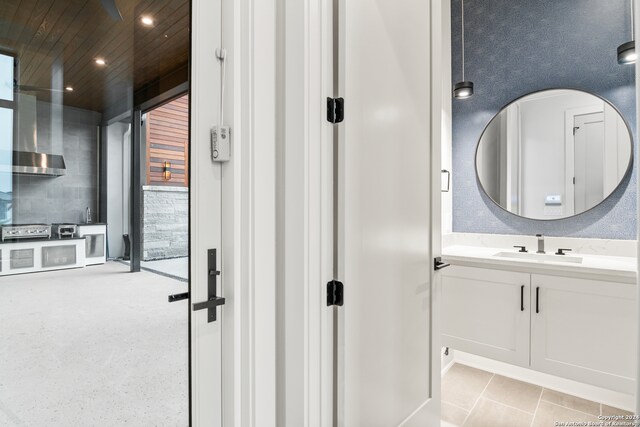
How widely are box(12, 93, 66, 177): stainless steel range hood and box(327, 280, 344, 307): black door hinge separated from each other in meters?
0.80

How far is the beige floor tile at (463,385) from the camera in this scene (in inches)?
87.4

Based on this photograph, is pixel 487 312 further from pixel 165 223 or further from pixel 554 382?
pixel 165 223

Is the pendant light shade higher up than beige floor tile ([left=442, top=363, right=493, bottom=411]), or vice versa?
the pendant light shade

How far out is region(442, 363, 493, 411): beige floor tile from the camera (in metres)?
2.22

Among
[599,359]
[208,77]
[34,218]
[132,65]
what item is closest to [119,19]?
[132,65]

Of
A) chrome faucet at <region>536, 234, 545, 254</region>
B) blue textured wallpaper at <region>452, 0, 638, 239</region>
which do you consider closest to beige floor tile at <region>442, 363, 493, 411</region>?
chrome faucet at <region>536, 234, 545, 254</region>

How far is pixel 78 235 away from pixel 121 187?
161mm

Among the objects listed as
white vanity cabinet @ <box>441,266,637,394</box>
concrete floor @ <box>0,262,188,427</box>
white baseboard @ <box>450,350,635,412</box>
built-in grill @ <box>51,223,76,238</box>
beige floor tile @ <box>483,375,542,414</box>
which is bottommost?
beige floor tile @ <box>483,375,542,414</box>

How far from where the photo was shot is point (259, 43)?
1.04m

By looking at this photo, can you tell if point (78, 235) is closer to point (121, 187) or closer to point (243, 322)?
point (121, 187)

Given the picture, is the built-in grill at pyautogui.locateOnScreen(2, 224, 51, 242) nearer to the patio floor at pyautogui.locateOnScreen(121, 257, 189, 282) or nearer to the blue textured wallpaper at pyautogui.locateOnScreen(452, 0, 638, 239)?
the patio floor at pyautogui.locateOnScreen(121, 257, 189, 282)

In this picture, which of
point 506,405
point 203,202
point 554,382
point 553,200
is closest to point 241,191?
point 203,202

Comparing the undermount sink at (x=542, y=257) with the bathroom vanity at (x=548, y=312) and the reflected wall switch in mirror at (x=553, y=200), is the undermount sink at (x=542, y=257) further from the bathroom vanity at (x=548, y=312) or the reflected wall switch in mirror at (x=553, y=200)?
the reflected wall switch in mirror at (x=553, y=200)

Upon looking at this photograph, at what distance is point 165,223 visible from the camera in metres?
1.02
